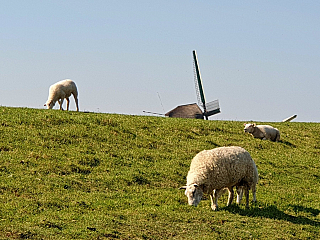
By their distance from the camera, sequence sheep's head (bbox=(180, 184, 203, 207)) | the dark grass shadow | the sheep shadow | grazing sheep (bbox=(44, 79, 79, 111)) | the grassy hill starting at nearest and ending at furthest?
the grassy hill, the sheep shadow, sheep's head (bbox=(180, 184, 203, 207)), the dark grass shadow, grazing sheep (bbox=(44, 79, 79, 111))

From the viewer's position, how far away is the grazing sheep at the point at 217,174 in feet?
48.5

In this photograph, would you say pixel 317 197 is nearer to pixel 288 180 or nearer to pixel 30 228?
pixel 288 180

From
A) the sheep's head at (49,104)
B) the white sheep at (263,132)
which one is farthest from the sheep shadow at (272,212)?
the sheep's head at (49,104)

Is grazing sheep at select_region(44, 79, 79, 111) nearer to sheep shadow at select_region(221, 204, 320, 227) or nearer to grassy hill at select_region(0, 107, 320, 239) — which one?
grassy hill at select_region(0, 107, 320, 239)

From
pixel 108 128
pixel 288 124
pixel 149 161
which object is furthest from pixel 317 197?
pixel 288 124

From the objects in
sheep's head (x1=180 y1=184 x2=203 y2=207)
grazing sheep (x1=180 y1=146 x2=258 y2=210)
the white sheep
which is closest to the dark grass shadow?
the white sheep

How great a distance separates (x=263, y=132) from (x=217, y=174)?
13.9 metres

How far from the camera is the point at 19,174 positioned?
54.7 ft

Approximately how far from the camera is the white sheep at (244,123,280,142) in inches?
1103

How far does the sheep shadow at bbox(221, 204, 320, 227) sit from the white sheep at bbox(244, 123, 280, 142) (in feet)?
40.7

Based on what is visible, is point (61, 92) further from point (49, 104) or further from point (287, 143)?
point (287, 143)

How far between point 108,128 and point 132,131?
47.8 inches

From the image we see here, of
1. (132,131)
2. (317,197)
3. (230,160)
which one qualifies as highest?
(132,131)

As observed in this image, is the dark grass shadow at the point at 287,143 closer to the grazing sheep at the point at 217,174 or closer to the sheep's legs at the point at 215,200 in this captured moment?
the grazing sheep at the point at 217,174
